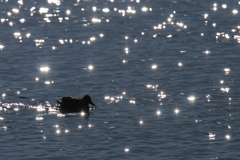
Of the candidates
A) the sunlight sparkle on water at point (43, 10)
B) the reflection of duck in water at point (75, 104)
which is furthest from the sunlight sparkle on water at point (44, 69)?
the sunlight sparkle on water at point (43, 10)

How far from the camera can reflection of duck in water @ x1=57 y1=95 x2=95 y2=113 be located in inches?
1428

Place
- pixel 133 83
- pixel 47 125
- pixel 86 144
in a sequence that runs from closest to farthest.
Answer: pixel 86 144 < pixel 47 125 < pixel 133 83

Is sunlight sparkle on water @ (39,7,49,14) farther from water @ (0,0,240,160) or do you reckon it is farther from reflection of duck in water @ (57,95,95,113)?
reflection of duck in water @ (57,95,95,113)

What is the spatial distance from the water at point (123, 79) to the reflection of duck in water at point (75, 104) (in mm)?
441

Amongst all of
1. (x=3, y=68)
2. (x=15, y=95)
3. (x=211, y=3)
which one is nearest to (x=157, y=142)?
(x=15, y=95)

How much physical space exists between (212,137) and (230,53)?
18.8 meters

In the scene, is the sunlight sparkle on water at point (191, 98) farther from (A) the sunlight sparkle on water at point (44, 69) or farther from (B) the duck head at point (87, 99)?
(A) the sunlight sparkle on water at point (44, 69)

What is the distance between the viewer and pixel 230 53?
49.2m

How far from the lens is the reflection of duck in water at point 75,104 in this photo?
119ft

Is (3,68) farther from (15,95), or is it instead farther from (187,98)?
(187,98)

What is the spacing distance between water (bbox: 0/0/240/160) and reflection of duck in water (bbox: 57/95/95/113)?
441mm

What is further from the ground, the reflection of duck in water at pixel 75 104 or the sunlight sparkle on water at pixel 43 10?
the sunlight sparkle on water at pixel 43 10

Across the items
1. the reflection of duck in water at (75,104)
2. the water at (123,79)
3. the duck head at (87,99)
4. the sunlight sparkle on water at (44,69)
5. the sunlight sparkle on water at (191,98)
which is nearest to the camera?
the water at (123,79)

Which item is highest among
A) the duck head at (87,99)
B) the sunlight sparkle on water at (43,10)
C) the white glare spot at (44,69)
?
the sunlight sparkle on water at (43,10)
